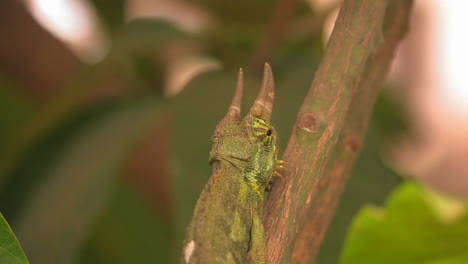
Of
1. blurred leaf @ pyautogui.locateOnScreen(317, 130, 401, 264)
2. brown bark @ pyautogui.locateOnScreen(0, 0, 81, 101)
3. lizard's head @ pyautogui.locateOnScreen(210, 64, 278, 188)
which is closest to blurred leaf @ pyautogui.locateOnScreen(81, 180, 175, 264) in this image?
brown bark @ pyautogui.locateOnScreen(0, 0, 81, 101)

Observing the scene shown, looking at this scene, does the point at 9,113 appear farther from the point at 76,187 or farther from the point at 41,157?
the point at 76,187

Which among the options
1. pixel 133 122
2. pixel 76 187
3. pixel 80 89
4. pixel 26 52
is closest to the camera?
pixel 76 187

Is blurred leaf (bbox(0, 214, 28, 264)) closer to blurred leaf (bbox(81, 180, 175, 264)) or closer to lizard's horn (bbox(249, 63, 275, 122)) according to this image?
lizard's horn (bbox(249, 63, 275, 122))

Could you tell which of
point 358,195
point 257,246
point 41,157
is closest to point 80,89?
point 41,157

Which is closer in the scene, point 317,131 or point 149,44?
point 317,131

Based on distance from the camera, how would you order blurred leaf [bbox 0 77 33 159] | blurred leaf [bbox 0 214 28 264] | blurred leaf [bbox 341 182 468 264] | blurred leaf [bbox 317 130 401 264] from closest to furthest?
blurred leaf [bbox 0 214 28 264], blurred leaf [bbox 341 182 468 264], blurred leaf [bbox 317 130 401 264], blurred leaf [bbox 0 77 33 159]

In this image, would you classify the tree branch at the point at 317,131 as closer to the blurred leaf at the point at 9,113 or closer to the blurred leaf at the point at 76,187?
the blurred leaf at the point at 76,187

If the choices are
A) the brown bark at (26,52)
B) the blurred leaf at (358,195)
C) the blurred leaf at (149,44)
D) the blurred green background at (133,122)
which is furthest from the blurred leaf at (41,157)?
the blurred leaf at (358,195)

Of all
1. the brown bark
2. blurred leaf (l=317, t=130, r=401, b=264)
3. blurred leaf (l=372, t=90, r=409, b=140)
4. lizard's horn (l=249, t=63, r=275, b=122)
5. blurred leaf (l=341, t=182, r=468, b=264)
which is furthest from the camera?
blurred leaf (l=372, t=90, r=409, b=140)
